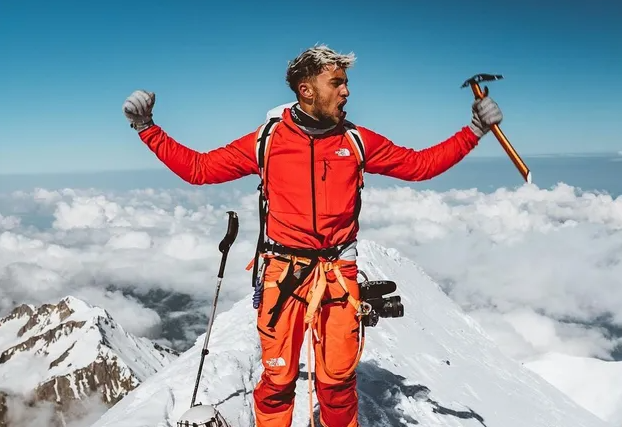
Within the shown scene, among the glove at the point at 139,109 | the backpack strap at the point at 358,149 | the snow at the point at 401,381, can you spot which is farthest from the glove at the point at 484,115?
the snow at the point at 401,381

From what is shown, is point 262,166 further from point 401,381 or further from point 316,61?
point 401,381

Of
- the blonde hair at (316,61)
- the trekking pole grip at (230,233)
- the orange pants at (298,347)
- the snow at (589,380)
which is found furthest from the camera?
the snow at (589,380)

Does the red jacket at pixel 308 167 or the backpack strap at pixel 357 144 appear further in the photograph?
the backpack strap at pixel 357 144

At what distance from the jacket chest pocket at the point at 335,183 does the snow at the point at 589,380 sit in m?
83.0

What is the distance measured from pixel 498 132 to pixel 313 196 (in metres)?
1.85

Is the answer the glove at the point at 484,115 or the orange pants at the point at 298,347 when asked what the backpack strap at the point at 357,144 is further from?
the glove at the point at 484,115

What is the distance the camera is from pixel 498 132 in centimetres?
405

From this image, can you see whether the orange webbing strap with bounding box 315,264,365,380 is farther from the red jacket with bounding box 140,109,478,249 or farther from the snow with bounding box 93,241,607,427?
the snow with bounding box 93,241,607,427

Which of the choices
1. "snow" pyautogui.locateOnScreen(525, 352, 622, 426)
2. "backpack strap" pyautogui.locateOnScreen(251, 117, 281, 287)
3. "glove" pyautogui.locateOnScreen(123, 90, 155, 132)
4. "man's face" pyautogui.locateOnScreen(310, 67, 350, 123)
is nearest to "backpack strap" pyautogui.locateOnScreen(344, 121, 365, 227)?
"man's face" pyautogui.locateOnScreen(310, 67, 350, 123)

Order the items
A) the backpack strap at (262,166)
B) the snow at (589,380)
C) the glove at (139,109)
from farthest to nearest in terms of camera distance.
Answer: the snow at (589,380) → the backpack strap at (262,166) → the glove at (139,109)

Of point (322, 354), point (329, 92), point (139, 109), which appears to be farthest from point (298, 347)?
point (139, 109)

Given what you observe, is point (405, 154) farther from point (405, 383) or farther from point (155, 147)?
point (405, 383)

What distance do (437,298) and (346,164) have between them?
59.0 feet

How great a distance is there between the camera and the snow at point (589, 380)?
76625mm
